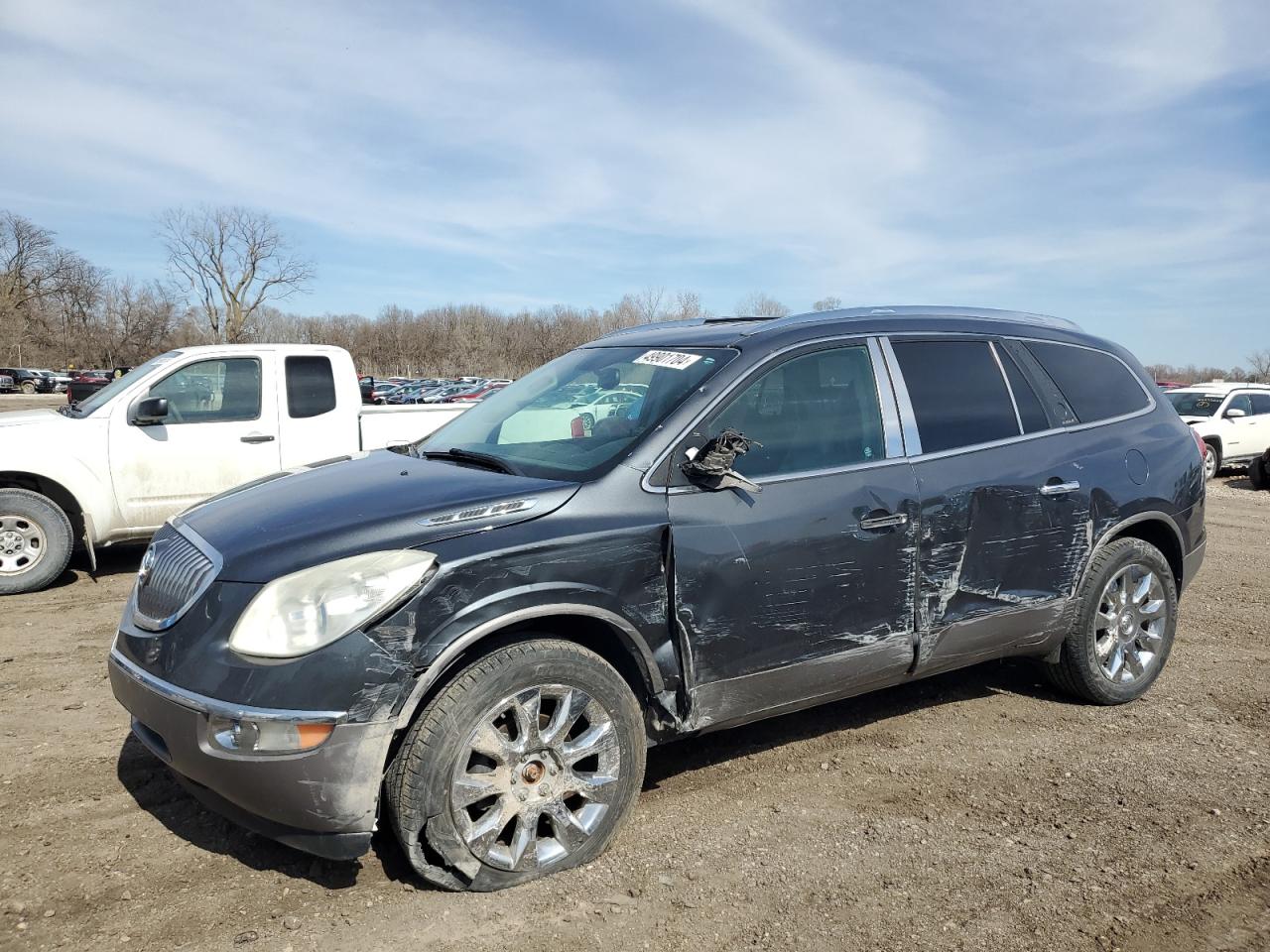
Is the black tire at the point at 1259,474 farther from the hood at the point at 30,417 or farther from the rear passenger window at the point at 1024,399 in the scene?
the hood at the point at 30,417

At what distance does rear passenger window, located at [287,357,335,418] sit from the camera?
330 inches

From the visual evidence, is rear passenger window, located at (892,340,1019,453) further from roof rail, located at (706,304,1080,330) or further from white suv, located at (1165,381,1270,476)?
white suv, located at (1165,381,1270,476)

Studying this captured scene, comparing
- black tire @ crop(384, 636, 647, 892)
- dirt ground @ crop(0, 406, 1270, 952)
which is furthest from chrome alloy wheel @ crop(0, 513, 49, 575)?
black tire @ crop(384, 636, 647, 892)

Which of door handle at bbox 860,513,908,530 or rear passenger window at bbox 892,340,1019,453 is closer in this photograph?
door handle at bbox 860,513,908,530

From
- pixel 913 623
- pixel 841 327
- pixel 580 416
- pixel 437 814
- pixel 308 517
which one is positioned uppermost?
pixel 841 327

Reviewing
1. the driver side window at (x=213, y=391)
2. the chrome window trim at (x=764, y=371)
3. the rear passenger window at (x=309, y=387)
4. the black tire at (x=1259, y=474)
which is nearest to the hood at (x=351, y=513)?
the chrome window trim at (x=764, y=371)

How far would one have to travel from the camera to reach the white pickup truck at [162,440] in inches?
284

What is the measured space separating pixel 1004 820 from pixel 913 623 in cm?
81

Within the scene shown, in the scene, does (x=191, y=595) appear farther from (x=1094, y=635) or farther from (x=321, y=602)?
(x=1094, y=635)

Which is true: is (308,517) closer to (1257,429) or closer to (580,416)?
(580,416)

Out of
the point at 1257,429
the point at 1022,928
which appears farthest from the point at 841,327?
the point at 1257,429

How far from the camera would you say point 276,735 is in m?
2.74

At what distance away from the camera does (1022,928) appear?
290 cm

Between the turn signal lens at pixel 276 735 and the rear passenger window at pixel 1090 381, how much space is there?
364 centimetres
